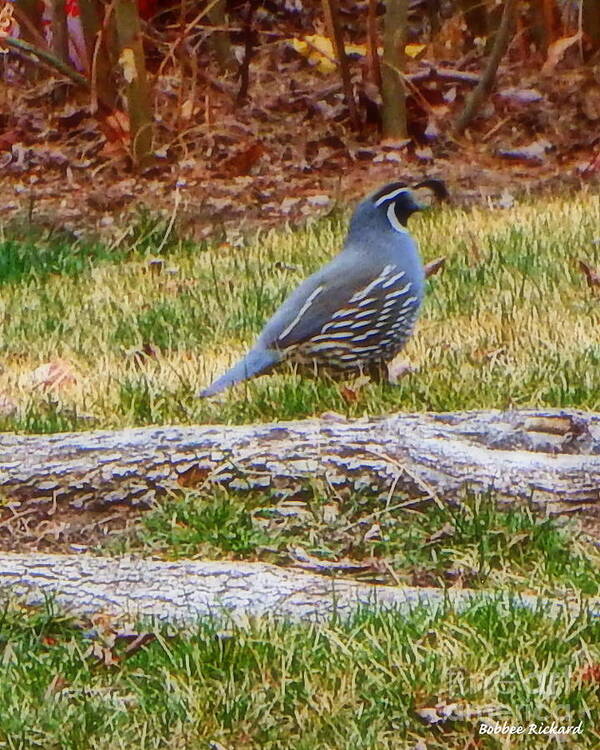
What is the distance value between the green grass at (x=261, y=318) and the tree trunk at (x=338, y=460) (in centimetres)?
40

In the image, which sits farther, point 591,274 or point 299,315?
point 591,274

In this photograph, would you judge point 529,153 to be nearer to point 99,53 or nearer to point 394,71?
point 394,71

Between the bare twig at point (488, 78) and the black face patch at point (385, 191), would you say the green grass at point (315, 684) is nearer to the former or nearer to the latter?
the black face patch at point (385, 191)

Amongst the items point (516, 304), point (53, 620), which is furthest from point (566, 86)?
point (53, 620)

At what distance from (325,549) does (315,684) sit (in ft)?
2.90

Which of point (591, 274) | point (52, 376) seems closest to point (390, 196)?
point (52, 376)

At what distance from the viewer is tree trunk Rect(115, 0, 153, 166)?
9.10 m

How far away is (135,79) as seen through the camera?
30.4 ft

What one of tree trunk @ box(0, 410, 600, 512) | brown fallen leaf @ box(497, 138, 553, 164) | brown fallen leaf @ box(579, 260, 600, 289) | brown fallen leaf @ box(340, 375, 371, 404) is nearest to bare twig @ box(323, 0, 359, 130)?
brown fallen leaf @ box(497, 138, 553, 164)

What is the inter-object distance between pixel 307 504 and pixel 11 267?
395cm

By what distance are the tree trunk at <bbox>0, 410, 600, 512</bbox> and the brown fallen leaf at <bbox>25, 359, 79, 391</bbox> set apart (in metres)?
1.02

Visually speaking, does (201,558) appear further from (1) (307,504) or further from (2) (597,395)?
(2) (597,395)

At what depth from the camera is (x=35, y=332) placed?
254 inches

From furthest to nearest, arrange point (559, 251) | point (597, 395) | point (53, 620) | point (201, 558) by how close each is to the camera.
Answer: point (559, 251) < point (597, 395) < point (201, 558) < point (53, 620)
